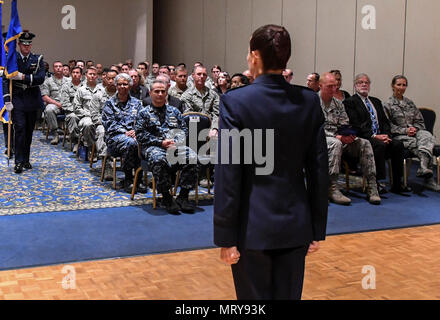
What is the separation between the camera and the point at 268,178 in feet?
6.68

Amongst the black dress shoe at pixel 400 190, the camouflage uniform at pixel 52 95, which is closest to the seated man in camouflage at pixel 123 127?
the black dress shoe at pixel 400 190

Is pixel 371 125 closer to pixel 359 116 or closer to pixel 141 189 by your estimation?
pixel 359 116

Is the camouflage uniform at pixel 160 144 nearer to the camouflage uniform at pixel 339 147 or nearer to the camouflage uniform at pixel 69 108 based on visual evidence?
the camouflage uniform at pixel 339 147

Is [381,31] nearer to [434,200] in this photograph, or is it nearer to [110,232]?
[434,200]

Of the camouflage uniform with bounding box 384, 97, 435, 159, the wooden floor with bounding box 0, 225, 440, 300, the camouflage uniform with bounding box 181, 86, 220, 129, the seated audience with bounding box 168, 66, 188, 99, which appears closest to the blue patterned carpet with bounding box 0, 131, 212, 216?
the camouflage uniform with bounding box 181, 86, 220, 129

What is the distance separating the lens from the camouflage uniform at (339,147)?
20.0 ft

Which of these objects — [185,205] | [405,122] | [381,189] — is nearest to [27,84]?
[185,205]

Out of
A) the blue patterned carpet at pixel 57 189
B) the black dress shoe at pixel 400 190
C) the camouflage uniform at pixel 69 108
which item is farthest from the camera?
the camouflage uniform at pixel 69 108

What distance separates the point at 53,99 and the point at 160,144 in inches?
204

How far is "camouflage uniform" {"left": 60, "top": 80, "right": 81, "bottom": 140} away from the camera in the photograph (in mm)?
8547

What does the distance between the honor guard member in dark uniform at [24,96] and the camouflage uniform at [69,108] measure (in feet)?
3.35

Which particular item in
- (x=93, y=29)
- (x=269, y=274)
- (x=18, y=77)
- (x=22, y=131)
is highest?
(x=93, y=29)
